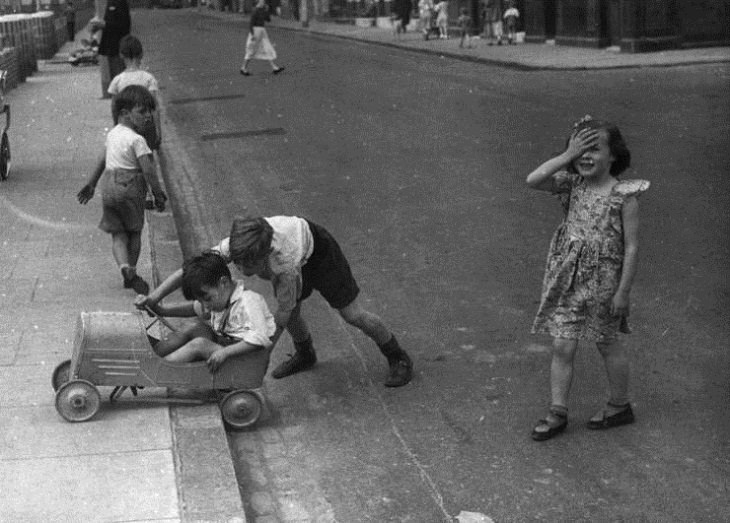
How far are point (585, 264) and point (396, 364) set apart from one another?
1.53 metres

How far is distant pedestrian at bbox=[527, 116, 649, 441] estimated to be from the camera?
5.95 m

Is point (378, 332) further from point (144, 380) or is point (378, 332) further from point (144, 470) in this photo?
point (144, 470)

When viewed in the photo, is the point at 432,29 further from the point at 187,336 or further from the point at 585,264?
the point at 585,264

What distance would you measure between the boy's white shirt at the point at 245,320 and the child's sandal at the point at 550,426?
4.46 feet

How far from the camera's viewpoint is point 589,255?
6.04 m

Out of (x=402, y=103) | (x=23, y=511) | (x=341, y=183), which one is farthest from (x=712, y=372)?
(x=402, y=103)

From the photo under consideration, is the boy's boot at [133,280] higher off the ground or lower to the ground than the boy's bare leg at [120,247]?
lower

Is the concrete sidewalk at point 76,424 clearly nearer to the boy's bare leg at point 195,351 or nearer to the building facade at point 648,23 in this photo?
the boy's bare leg at point 195,351

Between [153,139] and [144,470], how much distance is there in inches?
182

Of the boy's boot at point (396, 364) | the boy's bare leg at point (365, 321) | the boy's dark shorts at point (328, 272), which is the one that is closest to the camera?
the boy's dark shorts at point (328, 272)

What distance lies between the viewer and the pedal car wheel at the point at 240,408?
6.45 m

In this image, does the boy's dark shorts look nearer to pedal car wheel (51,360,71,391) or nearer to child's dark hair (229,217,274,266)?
child's dark hair (229,217,274,266)

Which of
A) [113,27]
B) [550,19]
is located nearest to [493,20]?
[550,19]

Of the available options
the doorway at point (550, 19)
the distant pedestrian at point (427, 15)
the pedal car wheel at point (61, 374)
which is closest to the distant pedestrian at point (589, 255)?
the pedal car wheel at point (61, 374)
